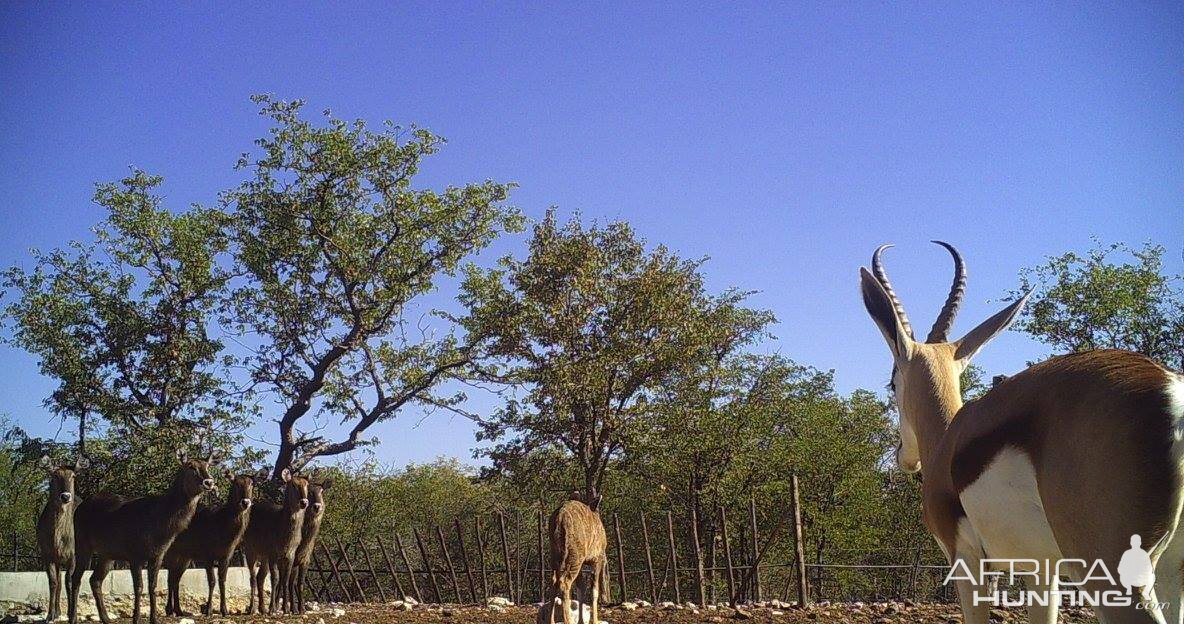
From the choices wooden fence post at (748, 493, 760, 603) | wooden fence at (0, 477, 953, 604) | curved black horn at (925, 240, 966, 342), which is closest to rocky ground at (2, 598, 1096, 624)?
wooden fence post at (748, 493, 760, 603)

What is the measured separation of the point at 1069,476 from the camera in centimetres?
276

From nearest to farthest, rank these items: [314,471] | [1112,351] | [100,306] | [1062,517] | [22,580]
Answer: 1. [1062,517]
2. [1112,351]
3. [22,580]
4. [100,306]
5. [314,471]

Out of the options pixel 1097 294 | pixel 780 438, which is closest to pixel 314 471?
pixel 780 438

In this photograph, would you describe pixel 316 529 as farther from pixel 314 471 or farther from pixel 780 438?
pixel 780 438

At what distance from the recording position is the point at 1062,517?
110 inches

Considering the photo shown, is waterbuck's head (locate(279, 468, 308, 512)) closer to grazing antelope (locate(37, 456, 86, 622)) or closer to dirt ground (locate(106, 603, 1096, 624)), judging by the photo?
dirt ground (locate(106, 603, 1096, 624))

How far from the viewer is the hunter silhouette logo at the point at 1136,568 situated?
255 cm

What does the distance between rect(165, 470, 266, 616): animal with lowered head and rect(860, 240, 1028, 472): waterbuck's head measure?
39.4 ft

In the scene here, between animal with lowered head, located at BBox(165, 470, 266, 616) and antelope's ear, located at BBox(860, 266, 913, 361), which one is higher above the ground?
antelope's ear, located at BBox(860, 266, 913, 361)

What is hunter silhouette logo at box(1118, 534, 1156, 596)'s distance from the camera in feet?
8.38

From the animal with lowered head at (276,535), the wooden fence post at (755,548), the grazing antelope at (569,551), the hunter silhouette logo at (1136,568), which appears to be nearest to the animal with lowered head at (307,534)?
the animal with lowered head at (276,535)

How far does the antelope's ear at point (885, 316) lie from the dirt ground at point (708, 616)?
7345 millimetres

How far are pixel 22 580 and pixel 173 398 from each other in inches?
270

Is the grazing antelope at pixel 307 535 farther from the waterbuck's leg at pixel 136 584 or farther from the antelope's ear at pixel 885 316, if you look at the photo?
the antelope's ear at pixel 885 316
